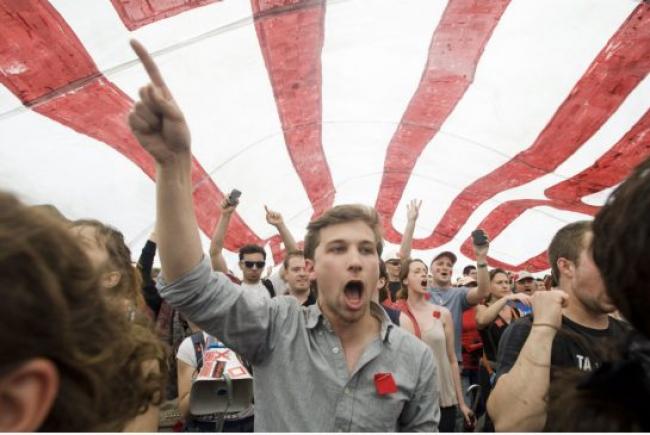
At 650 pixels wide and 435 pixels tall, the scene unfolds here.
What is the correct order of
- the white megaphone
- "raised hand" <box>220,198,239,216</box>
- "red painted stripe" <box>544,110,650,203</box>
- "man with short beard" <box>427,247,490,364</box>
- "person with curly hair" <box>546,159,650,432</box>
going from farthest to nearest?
"red painted stripe" <box>544,110,650,203</box>
"man with short beard" <box>427,247,490,364</box>
"raised hand" <box>220,198,239,216</box>
the white megaphone
"person with curly hair" <box>546,159,650,432</box>

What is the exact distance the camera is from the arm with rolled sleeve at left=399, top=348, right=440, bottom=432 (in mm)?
1315

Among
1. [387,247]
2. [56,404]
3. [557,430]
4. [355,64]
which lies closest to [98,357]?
[56,404]

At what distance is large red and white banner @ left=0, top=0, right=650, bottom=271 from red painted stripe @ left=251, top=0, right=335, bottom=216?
0.04ft

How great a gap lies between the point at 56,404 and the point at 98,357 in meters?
0.07

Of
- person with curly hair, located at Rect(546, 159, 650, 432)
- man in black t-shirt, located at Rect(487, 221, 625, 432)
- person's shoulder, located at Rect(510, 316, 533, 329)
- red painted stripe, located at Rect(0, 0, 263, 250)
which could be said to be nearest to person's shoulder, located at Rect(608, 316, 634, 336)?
man in black t-shirt, located at Rect(487, 221, 625, 432)

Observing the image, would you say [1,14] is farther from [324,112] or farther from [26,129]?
[324,112]

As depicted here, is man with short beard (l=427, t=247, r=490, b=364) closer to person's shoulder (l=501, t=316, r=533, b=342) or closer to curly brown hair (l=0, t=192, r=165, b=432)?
person's shoulder (l=501, t=316, r=533, b=342)

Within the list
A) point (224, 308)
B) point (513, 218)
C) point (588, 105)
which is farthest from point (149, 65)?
point (513, 218)

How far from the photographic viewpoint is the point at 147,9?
2740 mm

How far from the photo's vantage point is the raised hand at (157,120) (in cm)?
94

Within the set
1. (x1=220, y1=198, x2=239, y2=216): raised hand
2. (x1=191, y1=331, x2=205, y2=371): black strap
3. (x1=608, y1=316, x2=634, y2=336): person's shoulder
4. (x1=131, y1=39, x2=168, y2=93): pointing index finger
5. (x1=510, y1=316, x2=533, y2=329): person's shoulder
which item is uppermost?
(x1=220, y1=198, x2=239, y2=216): raised hand

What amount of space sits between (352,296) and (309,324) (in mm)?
142

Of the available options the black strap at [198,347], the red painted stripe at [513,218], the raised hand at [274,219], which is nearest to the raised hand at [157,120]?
the black strap at [198,347]

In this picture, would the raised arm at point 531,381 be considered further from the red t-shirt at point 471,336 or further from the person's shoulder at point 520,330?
the red t-shirt at point 471,336
